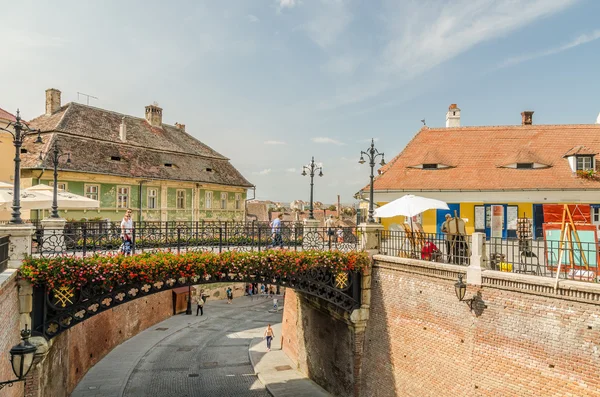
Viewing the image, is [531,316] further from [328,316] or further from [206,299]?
[206,299]

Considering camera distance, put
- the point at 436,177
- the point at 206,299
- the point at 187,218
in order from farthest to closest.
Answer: the point at 206,299 < the point at 187,218 < the point at 436,177

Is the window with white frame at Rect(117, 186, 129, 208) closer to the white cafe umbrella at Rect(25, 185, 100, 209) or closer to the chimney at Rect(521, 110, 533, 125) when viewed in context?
the white cafe umbrella at Rect(25, 185, 100, 209)

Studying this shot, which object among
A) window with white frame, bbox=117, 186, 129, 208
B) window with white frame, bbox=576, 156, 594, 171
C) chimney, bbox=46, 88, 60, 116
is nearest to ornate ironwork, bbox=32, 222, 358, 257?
window with white frame, bbox=576, 156, 594, 171

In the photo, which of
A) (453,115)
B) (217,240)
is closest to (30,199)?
(217,240)

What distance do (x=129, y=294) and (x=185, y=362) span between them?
11.4 meters

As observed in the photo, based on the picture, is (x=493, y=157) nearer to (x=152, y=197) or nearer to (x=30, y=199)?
(x=30, y=199)

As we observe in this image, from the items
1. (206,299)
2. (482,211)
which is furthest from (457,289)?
(206,299)

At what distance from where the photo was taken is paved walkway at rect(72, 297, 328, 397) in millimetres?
18156

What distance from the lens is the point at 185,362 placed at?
22234mm

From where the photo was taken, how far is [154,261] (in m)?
12.1

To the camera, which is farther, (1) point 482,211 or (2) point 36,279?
(1) point 482,211

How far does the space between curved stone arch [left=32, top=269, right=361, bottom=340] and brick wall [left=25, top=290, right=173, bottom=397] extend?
140 cm

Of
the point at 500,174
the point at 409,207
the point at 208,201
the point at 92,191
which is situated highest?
the point at 500,174

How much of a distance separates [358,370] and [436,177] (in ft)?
35.1
